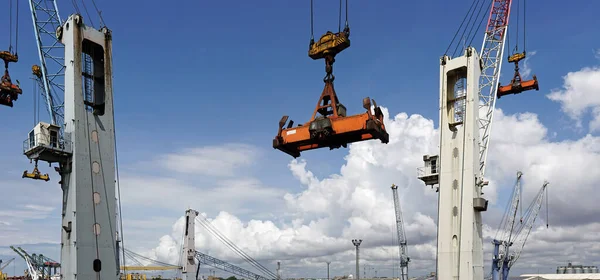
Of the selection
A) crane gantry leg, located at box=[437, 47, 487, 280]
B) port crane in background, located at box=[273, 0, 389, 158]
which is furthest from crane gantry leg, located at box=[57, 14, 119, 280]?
crane gantry leg, located at box=[437, 47, 487, 280]

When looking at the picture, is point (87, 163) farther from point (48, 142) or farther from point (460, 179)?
point (460, 179)

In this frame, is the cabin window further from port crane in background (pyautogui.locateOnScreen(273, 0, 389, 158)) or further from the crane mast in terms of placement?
the crane mast

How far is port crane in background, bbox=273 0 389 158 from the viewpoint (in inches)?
967

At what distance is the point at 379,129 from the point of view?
2480 centimetres

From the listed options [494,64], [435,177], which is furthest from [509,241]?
[435,177]

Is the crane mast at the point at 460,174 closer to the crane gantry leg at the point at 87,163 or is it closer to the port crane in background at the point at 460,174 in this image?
the port crane in background at the point at 460,174

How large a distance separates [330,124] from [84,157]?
1271 cm

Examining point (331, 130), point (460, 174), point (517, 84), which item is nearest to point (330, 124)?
point (331, 130)

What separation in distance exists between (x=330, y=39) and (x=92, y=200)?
47.6ft

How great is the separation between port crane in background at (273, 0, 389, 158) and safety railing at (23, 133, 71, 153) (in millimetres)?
10596

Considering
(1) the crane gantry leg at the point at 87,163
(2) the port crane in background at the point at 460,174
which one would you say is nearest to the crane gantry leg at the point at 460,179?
(2) the port crane in background at the point at 460,174

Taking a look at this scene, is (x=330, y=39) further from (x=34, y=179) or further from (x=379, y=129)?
(x=34, y=179)

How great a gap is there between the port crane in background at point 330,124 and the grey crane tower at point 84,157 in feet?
31.2

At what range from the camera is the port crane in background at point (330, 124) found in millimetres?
24562
